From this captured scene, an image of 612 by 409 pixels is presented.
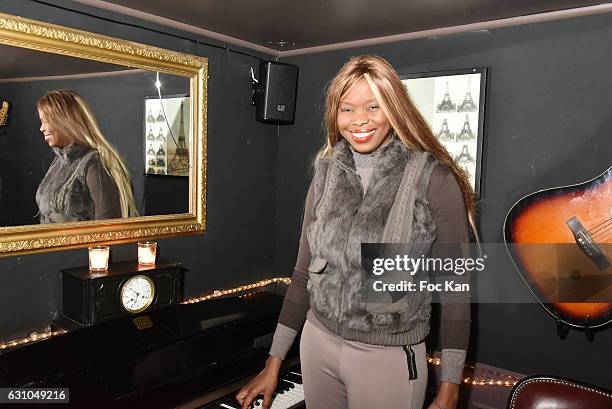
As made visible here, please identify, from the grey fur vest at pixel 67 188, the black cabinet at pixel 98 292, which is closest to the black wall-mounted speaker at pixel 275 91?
the grey fur vest at pixel 67 188

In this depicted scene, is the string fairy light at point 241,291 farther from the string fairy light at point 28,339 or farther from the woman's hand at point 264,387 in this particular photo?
the woman's hand at point 264,387

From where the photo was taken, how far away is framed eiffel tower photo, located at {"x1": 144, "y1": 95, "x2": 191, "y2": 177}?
2.77 m

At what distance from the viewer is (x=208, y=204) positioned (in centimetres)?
318

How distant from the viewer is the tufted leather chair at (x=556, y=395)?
5.68 feet

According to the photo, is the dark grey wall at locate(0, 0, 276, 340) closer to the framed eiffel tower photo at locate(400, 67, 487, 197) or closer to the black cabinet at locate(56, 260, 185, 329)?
the black cabinet at locate(56, 260, 185, 329)

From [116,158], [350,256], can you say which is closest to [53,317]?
[116,158]

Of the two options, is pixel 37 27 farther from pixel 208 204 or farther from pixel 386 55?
pixel 386 55

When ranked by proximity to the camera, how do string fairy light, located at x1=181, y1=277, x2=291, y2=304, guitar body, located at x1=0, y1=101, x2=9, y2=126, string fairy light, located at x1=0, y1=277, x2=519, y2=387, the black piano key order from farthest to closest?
string fairy light, located at x1=181, y1=277, x2=291, y2=304, string fairy light, located at x1=0, y1=277, x2=519, y2=387, guitar body, located at x1=0, y1=101, x2=9, y2=126, the black piano key

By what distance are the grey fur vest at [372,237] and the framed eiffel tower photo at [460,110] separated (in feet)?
4.21

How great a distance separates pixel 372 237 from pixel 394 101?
1.36ft

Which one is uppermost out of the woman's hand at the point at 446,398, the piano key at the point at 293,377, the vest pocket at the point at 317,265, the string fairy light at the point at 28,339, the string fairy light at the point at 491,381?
the vest pocket at the point at 317,265

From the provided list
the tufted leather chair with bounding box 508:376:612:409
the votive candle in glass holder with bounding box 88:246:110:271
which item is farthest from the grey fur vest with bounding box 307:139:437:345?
the votive candle in glass holder with bounding box 88:246:110:271

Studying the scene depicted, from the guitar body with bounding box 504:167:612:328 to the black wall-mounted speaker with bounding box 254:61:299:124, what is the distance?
5.36 ft

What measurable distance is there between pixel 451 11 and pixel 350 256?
64.8 inches
